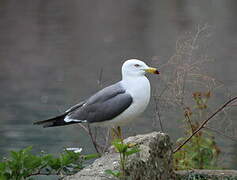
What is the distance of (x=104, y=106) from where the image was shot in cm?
467

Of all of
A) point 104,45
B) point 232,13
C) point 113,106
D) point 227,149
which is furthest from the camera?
point 232,13

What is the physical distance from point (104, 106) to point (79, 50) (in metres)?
8.81

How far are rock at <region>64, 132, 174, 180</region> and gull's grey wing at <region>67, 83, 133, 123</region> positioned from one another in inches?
10.0

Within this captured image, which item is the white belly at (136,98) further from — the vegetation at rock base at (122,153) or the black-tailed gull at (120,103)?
the vegetation at rock base at (122,153)

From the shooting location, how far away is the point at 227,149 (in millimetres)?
7613

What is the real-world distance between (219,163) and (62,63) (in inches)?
241

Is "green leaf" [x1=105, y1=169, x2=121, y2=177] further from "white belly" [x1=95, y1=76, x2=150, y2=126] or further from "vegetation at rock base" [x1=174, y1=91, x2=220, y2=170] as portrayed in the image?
"vegetation at rock base" [x1=174, y1=91, x2=220, y2=170]

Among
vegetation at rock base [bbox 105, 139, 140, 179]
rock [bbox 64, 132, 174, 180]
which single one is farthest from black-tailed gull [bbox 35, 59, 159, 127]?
vegetation at rock base [bbox 105, 139, 140, 179]

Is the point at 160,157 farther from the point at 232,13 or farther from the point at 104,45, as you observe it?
the point at 232,13

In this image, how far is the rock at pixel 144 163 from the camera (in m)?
3.78

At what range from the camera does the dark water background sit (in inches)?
336

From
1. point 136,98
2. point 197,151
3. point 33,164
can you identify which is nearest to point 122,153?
point 33,164

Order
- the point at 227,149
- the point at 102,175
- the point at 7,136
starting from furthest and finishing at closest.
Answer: the point at 7,136, the point at 227,149, the point at 102,175

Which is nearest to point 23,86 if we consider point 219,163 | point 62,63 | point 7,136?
point 62,63
